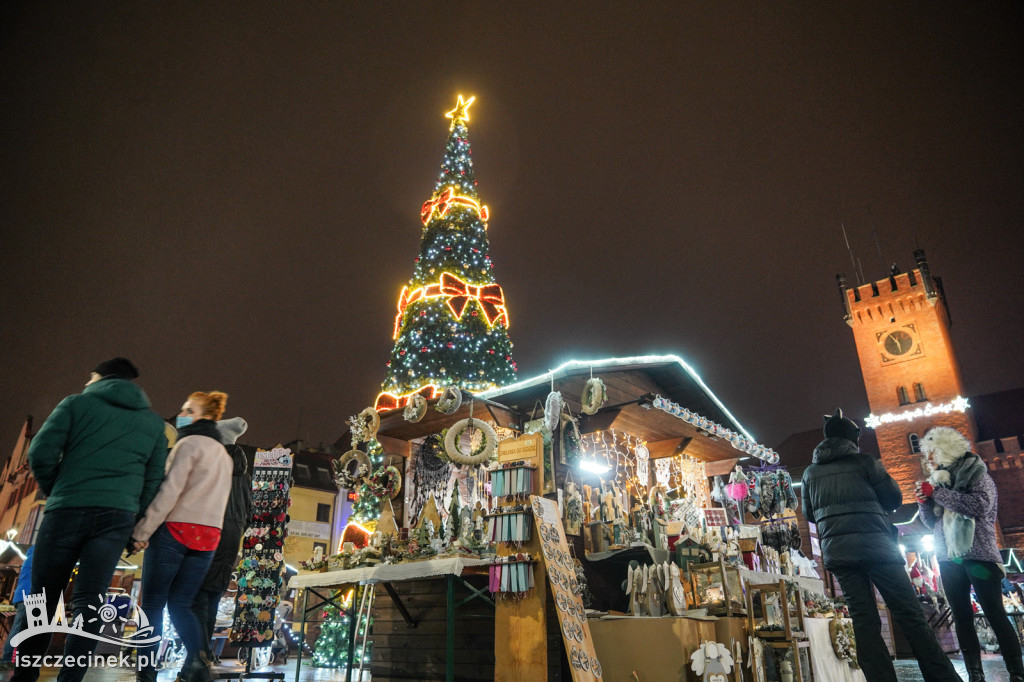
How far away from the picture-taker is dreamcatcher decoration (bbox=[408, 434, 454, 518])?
9.94m

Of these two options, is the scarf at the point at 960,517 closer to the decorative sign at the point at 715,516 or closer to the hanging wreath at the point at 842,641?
the hanging wreath at the point at 842,641

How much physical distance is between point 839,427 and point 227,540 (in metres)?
4.91

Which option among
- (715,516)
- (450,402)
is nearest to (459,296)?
(450,402)

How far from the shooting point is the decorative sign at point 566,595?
4.91 m

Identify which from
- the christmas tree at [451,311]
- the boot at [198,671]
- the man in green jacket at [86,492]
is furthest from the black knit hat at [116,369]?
the christmas tree at [451,311]

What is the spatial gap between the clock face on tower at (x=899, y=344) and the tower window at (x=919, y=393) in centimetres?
221

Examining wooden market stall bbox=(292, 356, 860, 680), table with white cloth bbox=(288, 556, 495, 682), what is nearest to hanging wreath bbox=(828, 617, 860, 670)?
wooden market stall bbox=(292, 356, 860, 680)

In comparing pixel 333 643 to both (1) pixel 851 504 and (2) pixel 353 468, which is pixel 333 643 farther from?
(1) pixel 851 504

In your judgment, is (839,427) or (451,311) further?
(451,311)

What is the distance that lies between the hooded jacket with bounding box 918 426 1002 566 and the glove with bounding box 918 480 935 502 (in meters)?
0.03

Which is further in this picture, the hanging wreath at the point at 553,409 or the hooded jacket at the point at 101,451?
the hanging wreath at the point at 553,409

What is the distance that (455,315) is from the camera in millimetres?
13039

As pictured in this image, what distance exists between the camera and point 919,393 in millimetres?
41531

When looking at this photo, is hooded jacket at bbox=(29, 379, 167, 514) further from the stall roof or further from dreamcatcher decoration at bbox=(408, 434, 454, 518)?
dreamcatcher decoration at bbox=(408, 434, 454, 518)
